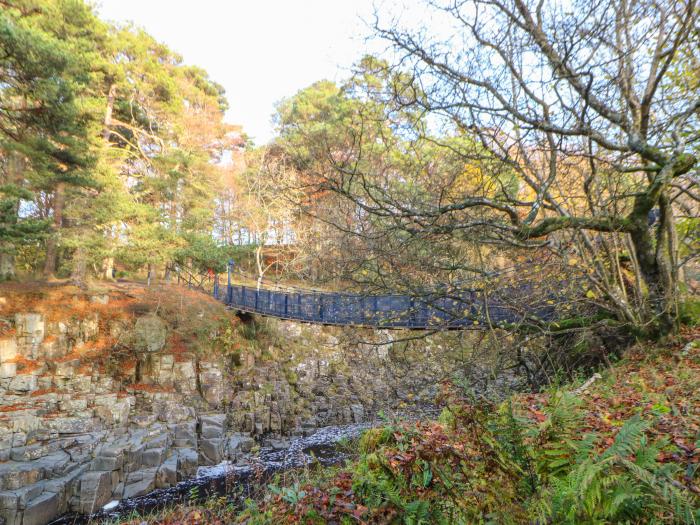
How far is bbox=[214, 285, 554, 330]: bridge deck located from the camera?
4.82 meters

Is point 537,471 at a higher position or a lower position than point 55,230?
lower

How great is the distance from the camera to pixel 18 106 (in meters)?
9.21

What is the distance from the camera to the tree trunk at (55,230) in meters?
9.64

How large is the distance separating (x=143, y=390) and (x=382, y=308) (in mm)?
6588

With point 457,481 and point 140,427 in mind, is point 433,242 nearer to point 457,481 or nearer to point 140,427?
point 457,481

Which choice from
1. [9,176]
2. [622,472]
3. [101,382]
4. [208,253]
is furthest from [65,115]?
[622,472]

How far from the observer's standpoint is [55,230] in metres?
9.64

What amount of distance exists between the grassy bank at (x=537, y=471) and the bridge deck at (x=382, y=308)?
1918 millimetres

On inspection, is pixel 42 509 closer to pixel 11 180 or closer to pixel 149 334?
pixel 149 334

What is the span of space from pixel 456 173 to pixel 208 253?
8.79 m

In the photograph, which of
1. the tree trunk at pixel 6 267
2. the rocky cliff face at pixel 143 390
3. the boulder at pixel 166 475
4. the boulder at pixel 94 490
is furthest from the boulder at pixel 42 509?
the tree trunk at pixel 6 267

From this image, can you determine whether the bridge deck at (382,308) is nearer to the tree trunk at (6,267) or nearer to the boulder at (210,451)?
the boulder at (210,451)

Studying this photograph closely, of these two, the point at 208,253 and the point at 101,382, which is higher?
the point at 208,253

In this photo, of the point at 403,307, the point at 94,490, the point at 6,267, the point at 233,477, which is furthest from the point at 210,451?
the point at 6,267
